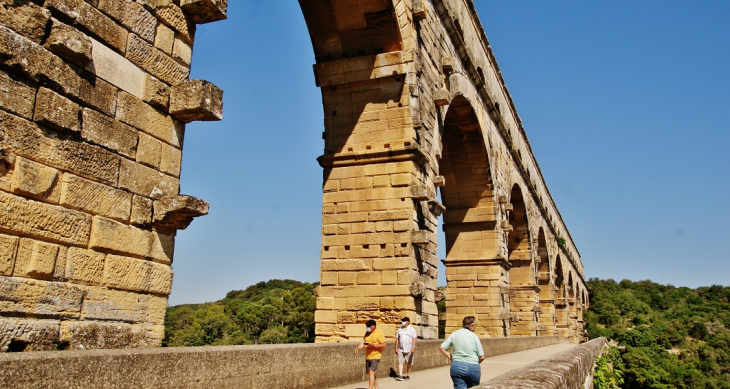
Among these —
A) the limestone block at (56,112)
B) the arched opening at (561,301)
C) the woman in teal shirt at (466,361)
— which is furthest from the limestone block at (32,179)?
the arched opening at (561,301)

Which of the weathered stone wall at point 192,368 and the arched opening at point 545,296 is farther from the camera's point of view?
the arched opening at point 545,296

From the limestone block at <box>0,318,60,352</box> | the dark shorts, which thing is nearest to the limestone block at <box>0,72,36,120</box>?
the limestone block at <box>0,318,60,352</box>

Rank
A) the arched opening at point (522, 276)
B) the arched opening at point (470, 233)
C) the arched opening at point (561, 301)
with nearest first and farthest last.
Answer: the arched opening at point (470, 233) → the arched opening at point (522, 276) → the arched opening at point (561, 301)

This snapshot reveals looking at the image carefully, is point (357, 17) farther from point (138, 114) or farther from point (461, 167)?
point (461, 167)

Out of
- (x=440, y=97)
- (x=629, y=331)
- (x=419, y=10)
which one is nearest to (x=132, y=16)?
(x=419, y=10)

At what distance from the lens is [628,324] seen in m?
57.7

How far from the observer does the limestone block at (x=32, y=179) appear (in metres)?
3.37

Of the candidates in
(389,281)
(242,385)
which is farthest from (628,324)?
(242,385)

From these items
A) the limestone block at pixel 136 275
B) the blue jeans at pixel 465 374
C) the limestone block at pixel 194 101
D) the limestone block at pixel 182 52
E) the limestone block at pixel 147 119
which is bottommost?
the blue jeans at pixel 465 374

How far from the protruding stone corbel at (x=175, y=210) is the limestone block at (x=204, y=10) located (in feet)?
5.12

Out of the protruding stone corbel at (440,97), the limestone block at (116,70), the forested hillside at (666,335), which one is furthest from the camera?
the forested hillside at (666,335)

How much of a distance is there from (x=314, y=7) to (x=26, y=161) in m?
6.68

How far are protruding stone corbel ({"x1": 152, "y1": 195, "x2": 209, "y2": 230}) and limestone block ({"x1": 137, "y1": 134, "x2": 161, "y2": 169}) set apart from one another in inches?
11.5

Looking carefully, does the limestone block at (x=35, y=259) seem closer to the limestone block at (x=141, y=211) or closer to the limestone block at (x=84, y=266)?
the limestone block at (x=84, y=266)
